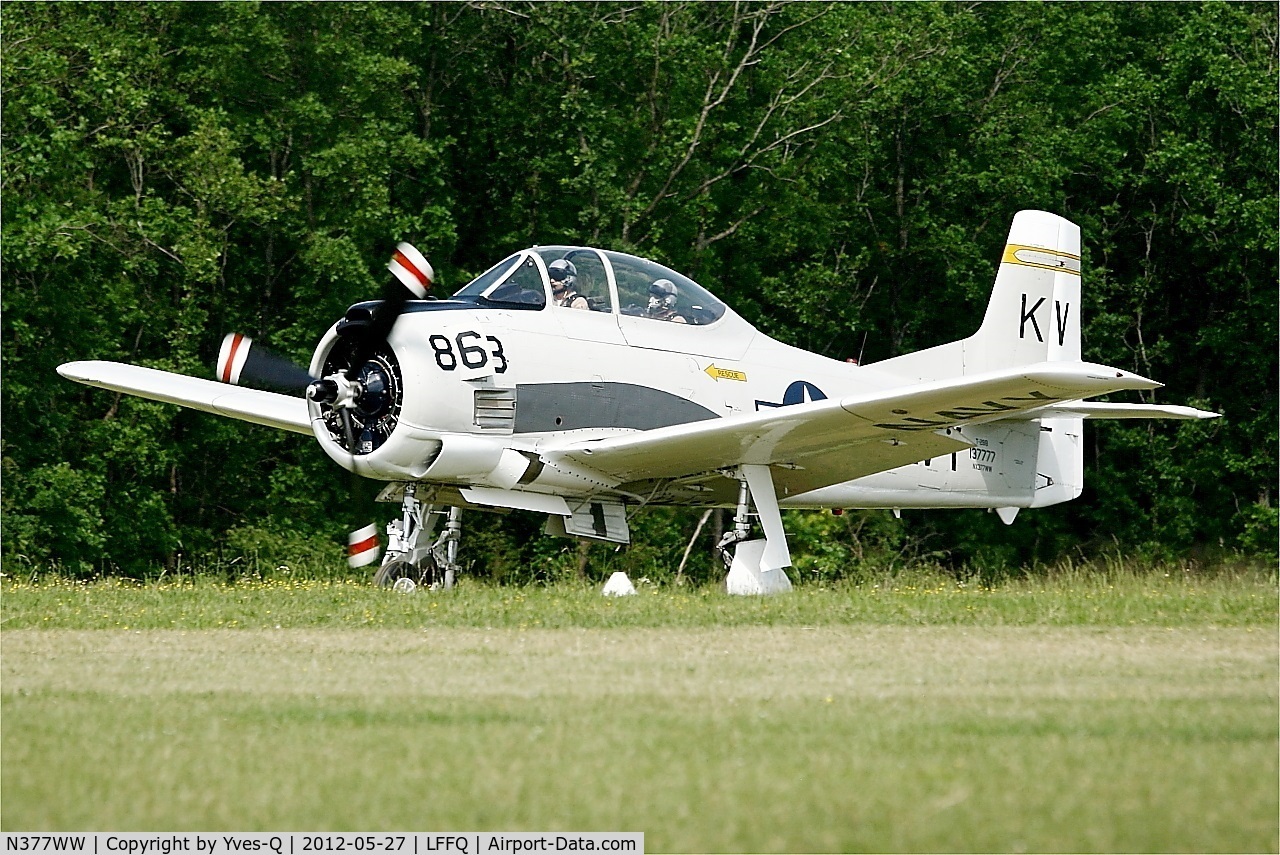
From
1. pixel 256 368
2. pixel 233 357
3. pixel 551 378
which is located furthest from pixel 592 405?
pixel 233 357

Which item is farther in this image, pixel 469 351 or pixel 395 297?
pixel 469 351

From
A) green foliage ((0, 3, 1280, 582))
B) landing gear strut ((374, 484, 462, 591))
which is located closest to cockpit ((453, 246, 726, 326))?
landing gear strut ((374, 484, 462, 591))

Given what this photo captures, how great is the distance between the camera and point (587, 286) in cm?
1325

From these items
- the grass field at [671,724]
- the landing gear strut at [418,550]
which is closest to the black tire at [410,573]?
the landing gear strut at [418,550]

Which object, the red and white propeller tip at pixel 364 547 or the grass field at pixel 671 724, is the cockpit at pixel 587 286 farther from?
the grass field at pixel 671 724

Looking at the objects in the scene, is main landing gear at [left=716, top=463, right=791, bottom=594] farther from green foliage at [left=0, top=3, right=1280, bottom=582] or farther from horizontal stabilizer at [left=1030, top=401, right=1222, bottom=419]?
green foliage at [left=0, top=3, right=1280, bottom=582]

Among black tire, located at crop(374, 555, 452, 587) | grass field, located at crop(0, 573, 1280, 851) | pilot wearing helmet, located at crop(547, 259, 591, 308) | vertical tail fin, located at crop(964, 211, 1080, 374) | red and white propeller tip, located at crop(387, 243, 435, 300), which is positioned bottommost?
black tire, located at crop(374, 555, 452, 587)

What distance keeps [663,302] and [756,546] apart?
7.54ft

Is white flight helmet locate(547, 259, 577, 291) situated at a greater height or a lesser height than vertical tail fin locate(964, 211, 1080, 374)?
greater

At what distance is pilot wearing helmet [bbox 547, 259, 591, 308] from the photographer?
13062 mm

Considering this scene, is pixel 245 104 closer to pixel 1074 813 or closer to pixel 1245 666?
pixel 1245 666

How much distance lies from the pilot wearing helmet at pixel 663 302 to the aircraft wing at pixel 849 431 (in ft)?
3.48

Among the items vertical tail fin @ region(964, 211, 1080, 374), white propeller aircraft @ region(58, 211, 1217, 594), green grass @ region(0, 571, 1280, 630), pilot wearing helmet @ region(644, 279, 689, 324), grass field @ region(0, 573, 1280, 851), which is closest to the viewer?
grass field @ region(0, 573, 1280, 851)

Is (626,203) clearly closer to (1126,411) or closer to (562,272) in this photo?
(562,272)
